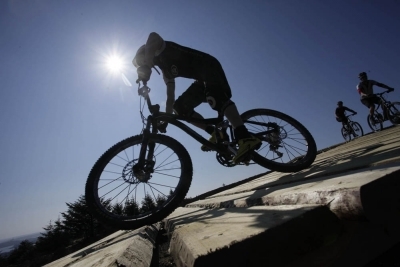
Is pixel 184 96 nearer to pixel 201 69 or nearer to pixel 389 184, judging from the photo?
pixel 201 69

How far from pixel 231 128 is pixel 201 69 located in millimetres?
992

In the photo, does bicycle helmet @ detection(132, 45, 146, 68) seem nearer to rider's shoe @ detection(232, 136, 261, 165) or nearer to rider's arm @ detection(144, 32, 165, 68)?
rider's arm @ detection(144, 32, 165, 68)

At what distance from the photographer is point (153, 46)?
3287 mm

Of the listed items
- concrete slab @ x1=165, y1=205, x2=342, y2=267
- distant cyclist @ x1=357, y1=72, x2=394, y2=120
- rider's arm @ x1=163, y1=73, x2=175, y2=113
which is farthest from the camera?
distant cyclist @ x1=357, y1=72, x2=394, y2=120

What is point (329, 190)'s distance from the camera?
879 mm

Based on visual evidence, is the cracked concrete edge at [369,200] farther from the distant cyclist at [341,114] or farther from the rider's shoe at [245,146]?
the distant cyclist at [341,114]

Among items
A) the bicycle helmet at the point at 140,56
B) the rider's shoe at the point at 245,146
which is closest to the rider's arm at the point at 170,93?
the bicycle helmet at the point at 140,56

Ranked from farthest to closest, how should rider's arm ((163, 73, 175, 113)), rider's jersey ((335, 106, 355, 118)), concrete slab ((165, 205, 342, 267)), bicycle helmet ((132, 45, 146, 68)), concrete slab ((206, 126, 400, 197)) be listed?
rider's jersey ((335, 106, 355, 118)) < rider's arm ((163, 73, 175, 113)) < bicycle helmet ((132, 45, 146, 68)) < concrete slab ((206, 126, 400, 197)) < concrete slab ((165, 205, 342, 267))

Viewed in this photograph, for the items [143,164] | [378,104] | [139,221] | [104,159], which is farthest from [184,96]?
[378,104]

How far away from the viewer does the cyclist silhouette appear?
3.18 m

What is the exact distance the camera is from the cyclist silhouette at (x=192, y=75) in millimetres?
3180

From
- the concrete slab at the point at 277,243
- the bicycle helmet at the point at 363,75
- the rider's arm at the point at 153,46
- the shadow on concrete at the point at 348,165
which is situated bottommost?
the concrete slab at the point at 277,243

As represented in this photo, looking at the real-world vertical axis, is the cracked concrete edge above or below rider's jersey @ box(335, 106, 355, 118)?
below

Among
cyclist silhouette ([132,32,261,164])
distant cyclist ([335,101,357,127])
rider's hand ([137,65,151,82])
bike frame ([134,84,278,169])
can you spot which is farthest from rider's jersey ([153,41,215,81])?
distant cyclist ([335,101,357,127])
